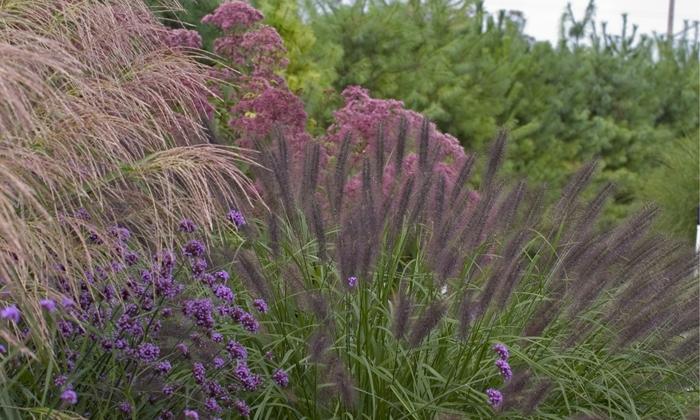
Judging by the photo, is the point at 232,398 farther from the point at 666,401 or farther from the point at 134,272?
the point at 666,401

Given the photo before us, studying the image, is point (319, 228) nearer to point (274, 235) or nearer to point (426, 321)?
point (274, 235)

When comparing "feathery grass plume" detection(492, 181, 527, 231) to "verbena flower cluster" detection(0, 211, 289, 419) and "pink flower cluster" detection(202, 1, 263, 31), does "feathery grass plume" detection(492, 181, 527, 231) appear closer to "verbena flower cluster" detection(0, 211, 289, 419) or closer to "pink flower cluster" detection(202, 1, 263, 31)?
"verbena flower cluster" detection(0, 211, 289, 419)

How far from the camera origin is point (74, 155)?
3.11m

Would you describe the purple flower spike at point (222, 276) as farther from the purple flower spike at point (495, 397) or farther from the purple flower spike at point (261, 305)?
the purple flower spike at point (495, 397)

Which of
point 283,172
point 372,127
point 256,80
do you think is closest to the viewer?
point 283,172

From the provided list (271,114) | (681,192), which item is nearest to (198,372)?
(271,114)

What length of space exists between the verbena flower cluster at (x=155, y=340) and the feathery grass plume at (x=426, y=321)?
415mm

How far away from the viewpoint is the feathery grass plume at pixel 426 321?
10.9 feet

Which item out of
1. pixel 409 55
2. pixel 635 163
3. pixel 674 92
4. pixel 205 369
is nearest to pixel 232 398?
pixel 205 369

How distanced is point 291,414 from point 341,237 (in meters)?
0.57

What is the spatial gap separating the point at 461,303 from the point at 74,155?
3.81 ft

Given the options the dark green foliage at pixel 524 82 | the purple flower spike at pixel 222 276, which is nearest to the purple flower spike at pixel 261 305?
the purple flower spike at pixel 222 276

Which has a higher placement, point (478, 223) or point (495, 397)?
point (478, 223)

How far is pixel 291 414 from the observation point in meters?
3.71
